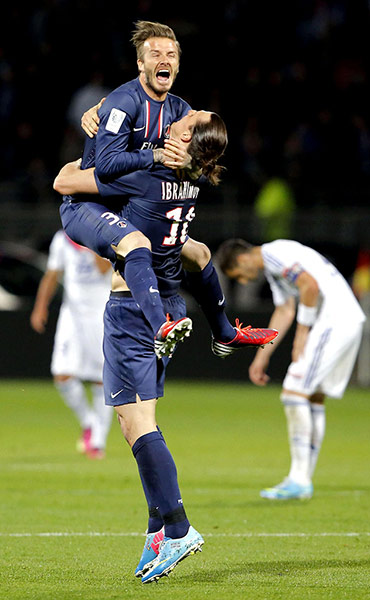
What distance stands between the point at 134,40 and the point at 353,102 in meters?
16.5

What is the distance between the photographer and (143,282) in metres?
5.75

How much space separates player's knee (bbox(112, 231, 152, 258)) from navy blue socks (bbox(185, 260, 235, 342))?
68 centimetres

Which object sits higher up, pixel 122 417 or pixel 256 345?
pixel 256 345

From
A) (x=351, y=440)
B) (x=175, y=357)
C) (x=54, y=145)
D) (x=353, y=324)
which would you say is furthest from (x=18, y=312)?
(x=353, y=324)

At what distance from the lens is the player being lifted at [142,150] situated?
227 inches

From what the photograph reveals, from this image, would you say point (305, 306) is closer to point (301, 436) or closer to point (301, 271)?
point (301, 271)

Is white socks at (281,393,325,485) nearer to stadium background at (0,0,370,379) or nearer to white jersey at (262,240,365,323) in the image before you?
white jersey at (262,240,365,323)

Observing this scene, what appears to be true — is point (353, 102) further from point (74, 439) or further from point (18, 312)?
point (74, 439)

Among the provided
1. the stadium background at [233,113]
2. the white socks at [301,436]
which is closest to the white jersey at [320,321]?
the white socks at [301,436]

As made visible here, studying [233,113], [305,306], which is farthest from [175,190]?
[233,113]

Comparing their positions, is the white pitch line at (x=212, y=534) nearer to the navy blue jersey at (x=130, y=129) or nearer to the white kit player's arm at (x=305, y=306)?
the white kit player's arm at (x=305, y=306)

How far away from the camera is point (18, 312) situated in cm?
1956

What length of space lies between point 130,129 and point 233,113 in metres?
16.7

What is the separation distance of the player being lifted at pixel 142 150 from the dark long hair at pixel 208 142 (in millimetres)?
11
